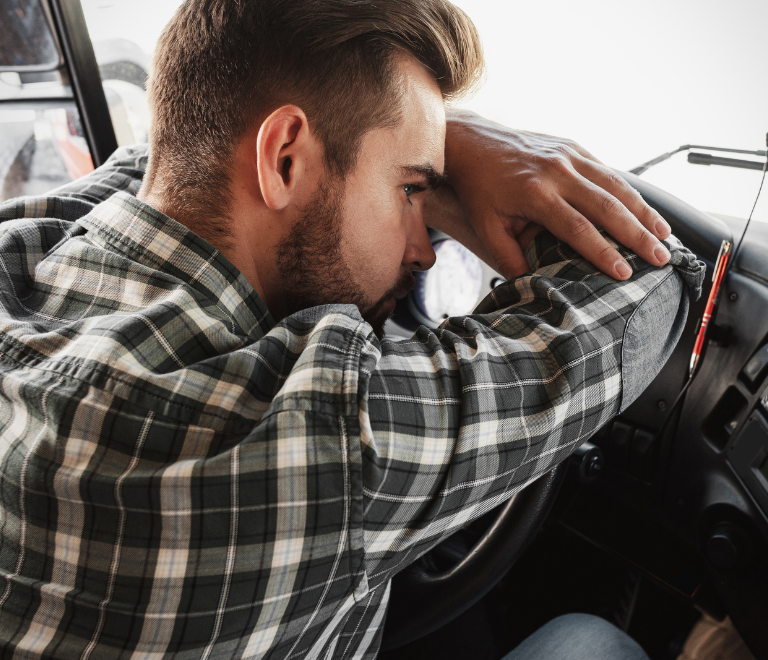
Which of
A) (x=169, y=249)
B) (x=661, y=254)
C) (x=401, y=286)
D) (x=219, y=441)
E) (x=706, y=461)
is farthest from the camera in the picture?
(x=401, y=286)

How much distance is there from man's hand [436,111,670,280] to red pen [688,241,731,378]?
0.41 ft

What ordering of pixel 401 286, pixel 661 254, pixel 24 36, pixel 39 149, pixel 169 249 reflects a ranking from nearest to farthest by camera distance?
pixel 169 249, pixel 661 254, pixel 401 286, pixel 24 36, pixel 39 149

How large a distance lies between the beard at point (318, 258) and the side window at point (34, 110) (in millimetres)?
1427

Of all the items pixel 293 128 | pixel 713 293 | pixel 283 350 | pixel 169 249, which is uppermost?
pixel 293 128

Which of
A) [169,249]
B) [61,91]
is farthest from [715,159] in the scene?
[61,91]

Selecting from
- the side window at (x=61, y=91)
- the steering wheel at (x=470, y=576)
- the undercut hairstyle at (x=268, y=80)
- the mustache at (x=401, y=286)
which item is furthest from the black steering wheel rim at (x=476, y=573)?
the side window at (x=61, y=91)

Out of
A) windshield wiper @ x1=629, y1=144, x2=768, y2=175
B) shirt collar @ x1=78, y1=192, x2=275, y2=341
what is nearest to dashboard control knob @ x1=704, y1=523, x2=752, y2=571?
windshield wiper @ x1=629, y1=144, x2=768, y2=175

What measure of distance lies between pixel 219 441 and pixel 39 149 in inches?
71.1

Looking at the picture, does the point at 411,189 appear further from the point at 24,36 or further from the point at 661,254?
the point at 24,36

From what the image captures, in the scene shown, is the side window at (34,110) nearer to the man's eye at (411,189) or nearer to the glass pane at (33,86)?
the glass pane at (33,86)

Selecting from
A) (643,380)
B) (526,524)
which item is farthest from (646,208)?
(526,524)

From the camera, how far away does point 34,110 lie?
1.79m

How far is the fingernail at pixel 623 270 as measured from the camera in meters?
0.79

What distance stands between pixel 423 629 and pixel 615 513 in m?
0.47
